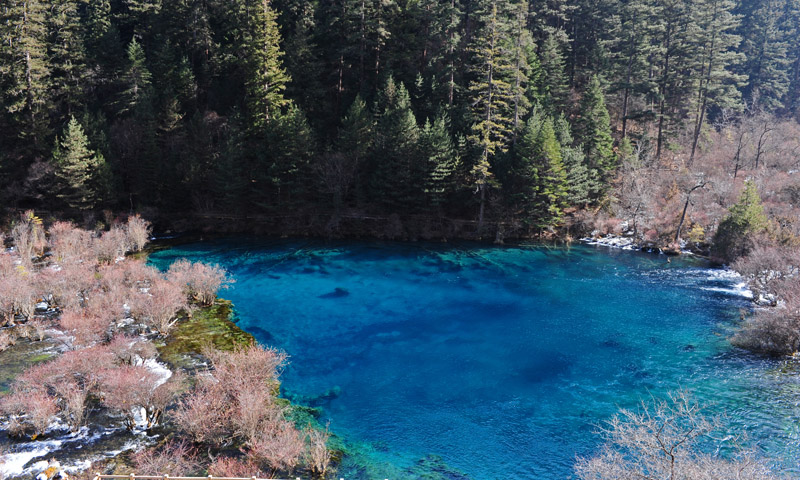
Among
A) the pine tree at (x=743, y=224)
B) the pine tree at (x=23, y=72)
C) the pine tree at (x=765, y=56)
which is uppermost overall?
the pine tree at (x=765, y=56)

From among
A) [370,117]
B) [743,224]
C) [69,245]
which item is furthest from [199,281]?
[743,224]

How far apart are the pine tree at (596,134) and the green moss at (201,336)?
1544 inches

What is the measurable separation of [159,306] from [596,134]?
4414 centimetres

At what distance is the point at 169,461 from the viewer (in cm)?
1483

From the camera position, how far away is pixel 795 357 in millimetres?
23656

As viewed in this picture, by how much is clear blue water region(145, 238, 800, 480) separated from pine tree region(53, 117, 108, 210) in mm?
11292

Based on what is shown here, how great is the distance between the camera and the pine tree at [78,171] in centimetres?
4250

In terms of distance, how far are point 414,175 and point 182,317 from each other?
25.8m

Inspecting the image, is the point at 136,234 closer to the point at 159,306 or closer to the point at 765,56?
the point at 159,306

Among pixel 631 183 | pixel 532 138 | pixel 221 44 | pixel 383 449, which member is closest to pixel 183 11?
pixel 221 44

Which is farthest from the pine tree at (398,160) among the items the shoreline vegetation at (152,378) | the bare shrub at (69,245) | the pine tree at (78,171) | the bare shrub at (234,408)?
the bare shrub at (234,408)

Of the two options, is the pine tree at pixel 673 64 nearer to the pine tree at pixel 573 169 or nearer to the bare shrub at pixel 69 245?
the pine tree at pixel 573 169

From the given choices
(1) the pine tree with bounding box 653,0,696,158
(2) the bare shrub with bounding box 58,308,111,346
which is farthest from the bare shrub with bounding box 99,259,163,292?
(1) the pine tree with bounding box 653,0,696,158

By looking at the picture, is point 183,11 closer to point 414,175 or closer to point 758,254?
point 414,175
